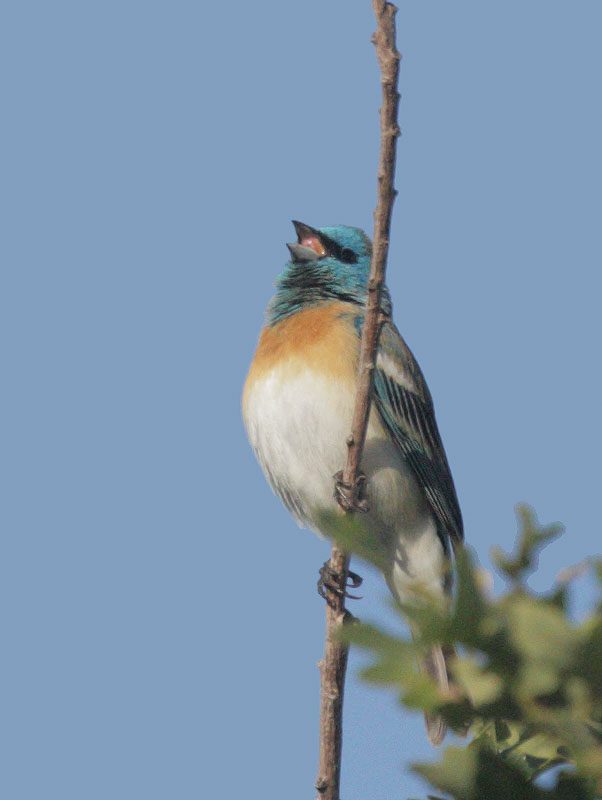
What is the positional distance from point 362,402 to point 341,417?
5.30 feet

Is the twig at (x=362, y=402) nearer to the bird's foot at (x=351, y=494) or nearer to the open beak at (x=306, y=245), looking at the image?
the bird's foot at (x=351, y=494)

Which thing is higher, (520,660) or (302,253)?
(302,253)

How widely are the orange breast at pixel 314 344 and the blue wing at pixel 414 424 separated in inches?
16.3

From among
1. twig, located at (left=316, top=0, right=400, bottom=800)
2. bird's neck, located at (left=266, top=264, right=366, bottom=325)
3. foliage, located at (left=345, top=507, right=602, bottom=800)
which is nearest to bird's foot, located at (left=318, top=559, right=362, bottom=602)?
twig, located at (left=316, top=0, right=400, bottom=800)

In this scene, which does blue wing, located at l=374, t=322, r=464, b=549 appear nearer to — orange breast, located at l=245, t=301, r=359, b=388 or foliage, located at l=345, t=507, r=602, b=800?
orange breast, located at l=245, t=301, r=359, b=388

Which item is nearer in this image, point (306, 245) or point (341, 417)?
point (341, 417)

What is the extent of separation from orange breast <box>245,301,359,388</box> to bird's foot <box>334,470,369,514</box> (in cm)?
95

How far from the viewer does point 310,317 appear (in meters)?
7.10

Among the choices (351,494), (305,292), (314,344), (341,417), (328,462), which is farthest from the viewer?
(305,292)

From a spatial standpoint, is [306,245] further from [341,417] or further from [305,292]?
[341,417]

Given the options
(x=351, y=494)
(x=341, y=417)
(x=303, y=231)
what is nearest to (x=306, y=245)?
(x=303, y=231)

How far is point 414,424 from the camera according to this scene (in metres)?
7.19

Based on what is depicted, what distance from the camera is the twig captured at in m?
3.89

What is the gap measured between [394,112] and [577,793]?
2.80 m
